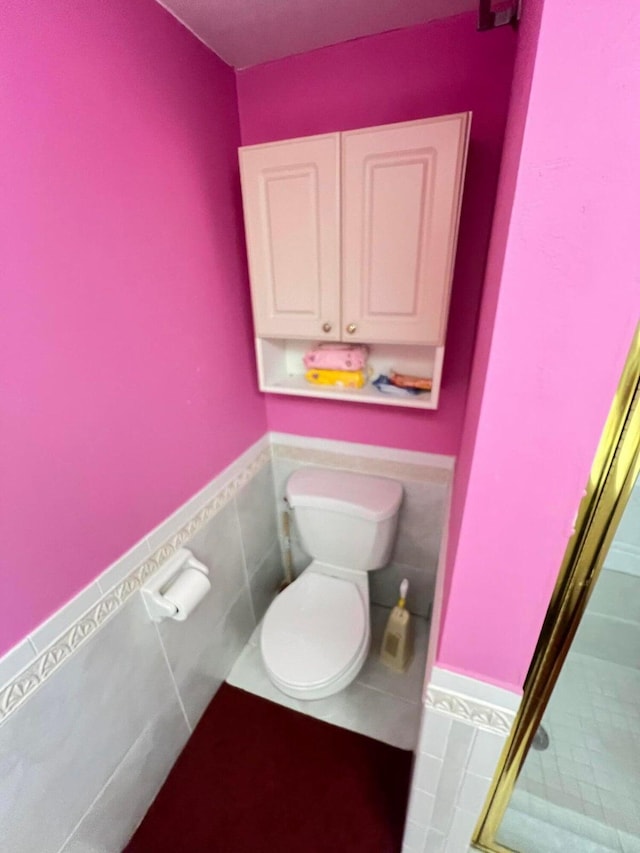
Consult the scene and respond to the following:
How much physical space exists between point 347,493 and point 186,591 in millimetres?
649

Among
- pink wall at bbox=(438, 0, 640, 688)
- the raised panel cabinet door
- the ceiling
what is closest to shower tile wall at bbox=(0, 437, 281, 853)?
the raised panel cabinet door

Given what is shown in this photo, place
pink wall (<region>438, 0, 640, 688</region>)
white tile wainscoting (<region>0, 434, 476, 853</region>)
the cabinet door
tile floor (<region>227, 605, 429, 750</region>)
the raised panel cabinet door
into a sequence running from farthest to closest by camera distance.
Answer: tile floor (<region>227, 605, 429, 750</region>) < the raised panel cabinet door < the cabinet door < white tile wainscoting (<region>0, 434, 476, 853</region>) < pink wall (<region>438, 0, 640, 688</region>)

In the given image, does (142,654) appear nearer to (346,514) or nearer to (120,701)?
(120,701)

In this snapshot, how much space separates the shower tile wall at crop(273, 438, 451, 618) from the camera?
1.44 meters

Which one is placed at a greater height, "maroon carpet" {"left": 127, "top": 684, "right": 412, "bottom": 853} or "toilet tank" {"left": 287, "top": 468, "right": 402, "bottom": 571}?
"toilet tank" {"left": 287, "top": 468, "right": 402, "bottom": 571}

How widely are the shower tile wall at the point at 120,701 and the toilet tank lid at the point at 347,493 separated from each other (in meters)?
0.21

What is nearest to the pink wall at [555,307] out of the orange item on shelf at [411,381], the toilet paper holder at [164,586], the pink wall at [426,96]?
the pink wall at [426,96]

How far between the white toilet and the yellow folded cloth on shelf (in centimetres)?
39

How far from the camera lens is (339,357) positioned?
1.32m

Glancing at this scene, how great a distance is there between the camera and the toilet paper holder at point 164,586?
1.02 m

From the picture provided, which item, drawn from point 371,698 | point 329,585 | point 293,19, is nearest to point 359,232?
point 293,19

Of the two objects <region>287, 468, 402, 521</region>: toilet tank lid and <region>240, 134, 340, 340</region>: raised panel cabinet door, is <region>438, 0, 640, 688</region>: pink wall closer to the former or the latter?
<region>240, 134, 340, 340</region>: raised panel cabinet door

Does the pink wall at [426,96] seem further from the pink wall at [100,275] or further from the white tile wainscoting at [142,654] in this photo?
the white tile wainscoting at [142,654]

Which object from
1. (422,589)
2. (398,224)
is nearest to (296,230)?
(398,224)
